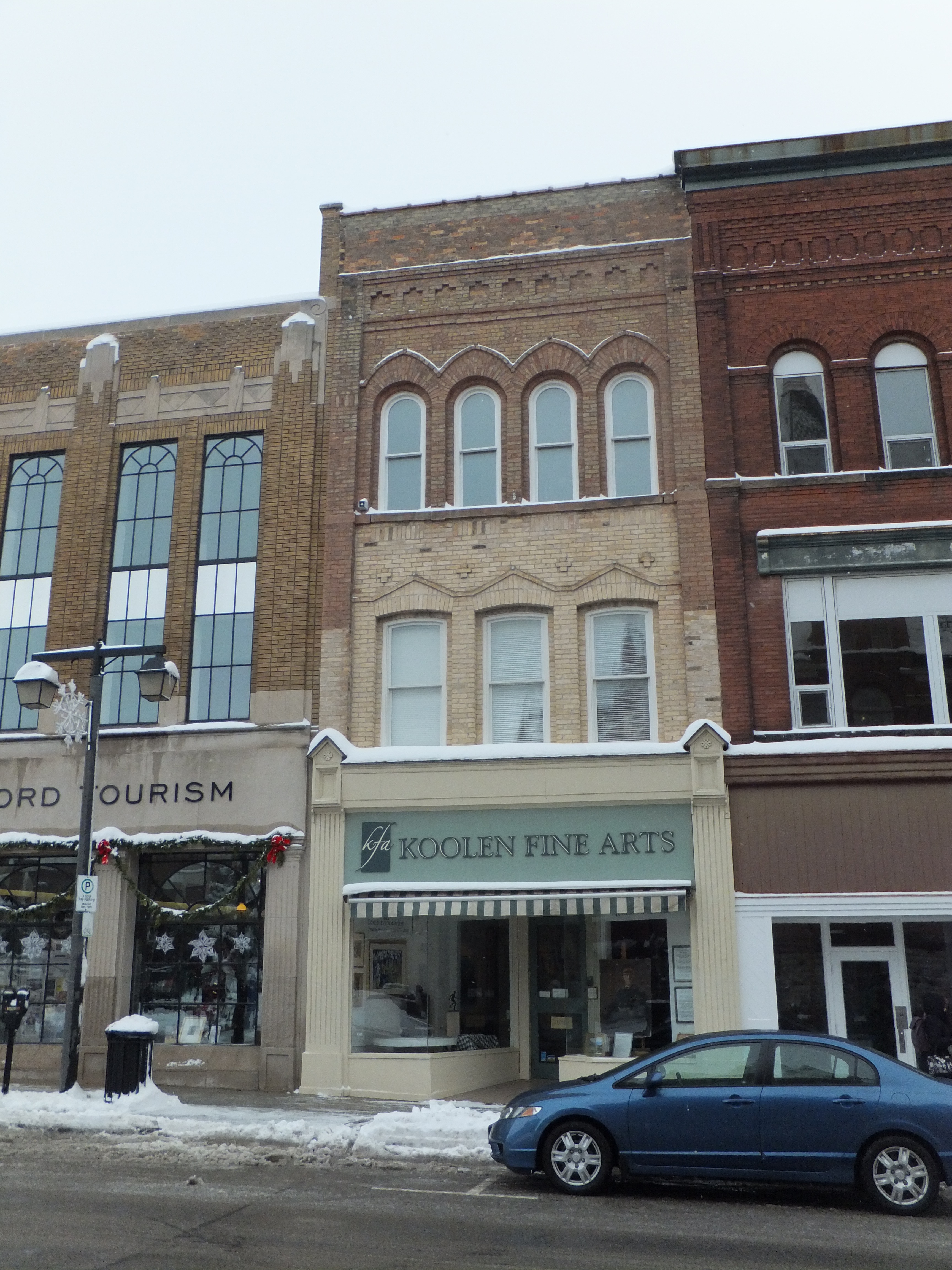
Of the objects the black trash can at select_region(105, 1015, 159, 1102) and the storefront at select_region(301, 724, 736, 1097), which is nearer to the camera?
the black trash can at select_region(105, 1015, 159, 1102)

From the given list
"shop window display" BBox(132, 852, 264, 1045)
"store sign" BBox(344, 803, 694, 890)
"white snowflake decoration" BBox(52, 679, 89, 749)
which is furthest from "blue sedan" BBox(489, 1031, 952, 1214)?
"white snowflake decoration" BBox(52, 679, 89, 749)

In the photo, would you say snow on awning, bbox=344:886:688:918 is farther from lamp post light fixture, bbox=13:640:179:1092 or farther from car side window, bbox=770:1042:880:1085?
car side window, bbox=770:1042:880:1085

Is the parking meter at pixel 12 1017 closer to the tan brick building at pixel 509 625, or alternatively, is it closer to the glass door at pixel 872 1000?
the tan brick building at pixel 509 625

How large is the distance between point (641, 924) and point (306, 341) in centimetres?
1081

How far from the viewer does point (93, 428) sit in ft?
65.4

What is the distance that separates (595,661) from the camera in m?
17.5

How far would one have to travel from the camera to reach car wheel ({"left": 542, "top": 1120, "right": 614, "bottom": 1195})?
9.70m

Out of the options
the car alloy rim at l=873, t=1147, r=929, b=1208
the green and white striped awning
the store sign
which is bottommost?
the car alloy rim at l=873, t=1147, r=929, b=1208

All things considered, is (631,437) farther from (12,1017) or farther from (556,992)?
(12,1017)

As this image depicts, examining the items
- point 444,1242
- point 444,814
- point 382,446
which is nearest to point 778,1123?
point 444,1242

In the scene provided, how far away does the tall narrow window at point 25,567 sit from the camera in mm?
19156

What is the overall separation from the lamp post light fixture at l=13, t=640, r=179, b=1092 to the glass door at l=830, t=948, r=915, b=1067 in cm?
967

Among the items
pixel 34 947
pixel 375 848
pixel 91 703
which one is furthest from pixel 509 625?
pixel 34 947

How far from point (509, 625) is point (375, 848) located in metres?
3.93
